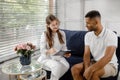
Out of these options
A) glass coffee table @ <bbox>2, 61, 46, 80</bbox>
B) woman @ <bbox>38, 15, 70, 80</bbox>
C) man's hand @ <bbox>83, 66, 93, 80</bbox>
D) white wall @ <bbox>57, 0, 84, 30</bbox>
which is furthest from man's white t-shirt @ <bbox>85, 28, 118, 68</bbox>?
white wall @ <bbox>57, 0, 84, 30</bbox>

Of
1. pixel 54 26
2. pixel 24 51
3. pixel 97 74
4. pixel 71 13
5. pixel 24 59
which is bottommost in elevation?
pixel 97 74

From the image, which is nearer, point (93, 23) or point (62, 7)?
point (93, 23)

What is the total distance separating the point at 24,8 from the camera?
10.3 ft

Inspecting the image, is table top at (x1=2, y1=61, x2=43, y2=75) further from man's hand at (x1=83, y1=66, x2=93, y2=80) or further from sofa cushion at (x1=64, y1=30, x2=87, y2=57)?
sofa cushion at (x1=64, y1=30, x2=87, y2=57)

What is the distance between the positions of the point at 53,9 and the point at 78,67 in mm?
1884

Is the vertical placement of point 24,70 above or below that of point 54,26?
below

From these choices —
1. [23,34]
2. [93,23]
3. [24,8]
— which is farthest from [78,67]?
[24,8]

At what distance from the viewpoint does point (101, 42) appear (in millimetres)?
2395

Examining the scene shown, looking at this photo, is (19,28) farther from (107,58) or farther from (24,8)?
(107,58)

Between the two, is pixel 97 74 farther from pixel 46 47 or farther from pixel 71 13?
pixel 71 13

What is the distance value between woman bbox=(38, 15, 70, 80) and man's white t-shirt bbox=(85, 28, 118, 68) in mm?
497

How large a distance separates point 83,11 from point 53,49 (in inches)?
58.8

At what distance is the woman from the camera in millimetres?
2641

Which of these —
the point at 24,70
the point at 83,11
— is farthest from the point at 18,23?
the point at 83,11
